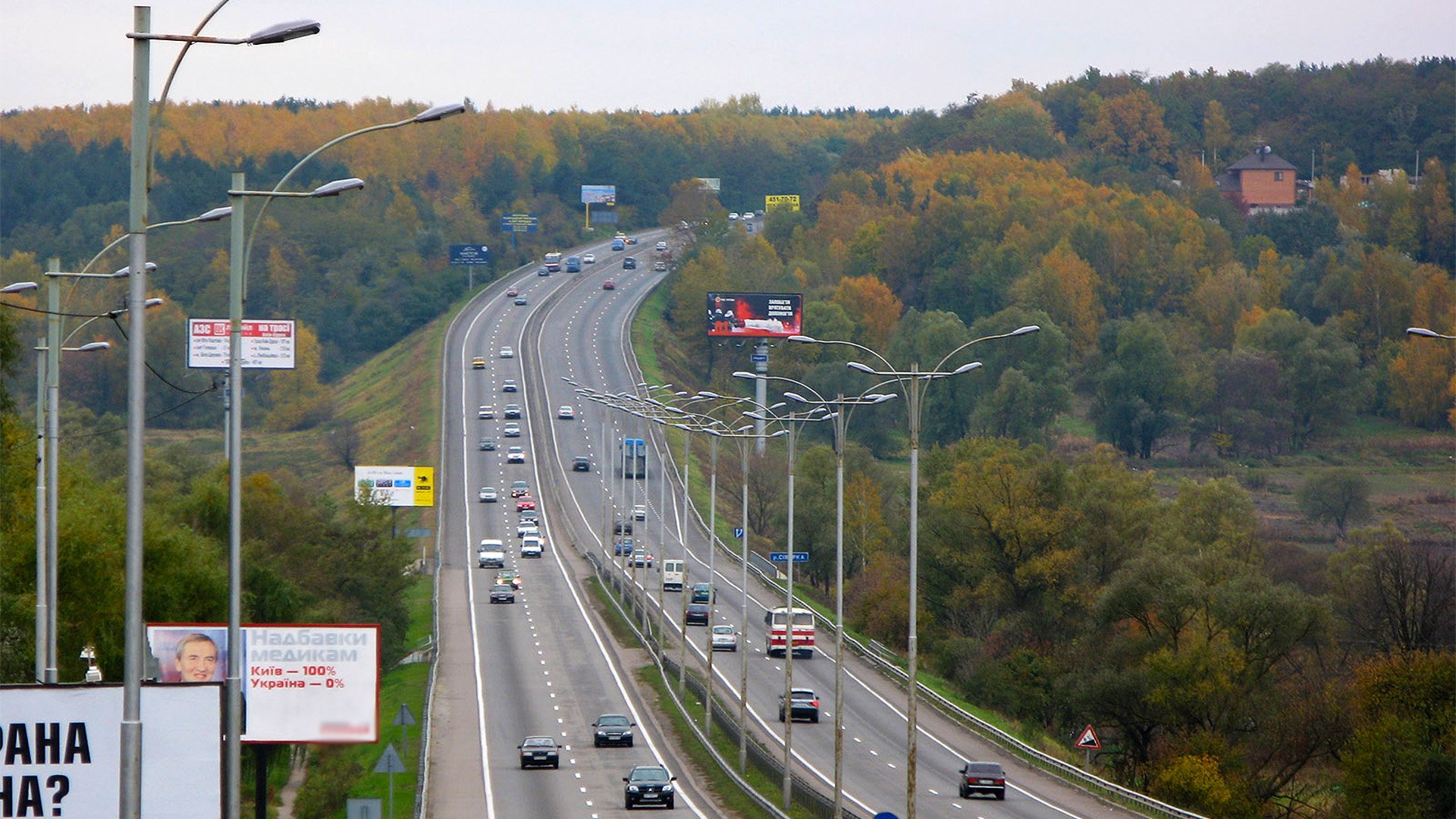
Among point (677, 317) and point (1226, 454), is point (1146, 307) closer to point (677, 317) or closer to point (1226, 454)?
point (1226, 454)

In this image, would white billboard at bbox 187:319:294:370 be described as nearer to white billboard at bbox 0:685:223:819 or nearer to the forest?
the forest

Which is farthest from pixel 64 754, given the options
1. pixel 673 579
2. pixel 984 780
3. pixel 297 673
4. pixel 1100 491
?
pixel 673 579

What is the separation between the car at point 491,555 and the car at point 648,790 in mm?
56457

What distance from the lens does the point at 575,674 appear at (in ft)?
242

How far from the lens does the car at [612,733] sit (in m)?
58.2

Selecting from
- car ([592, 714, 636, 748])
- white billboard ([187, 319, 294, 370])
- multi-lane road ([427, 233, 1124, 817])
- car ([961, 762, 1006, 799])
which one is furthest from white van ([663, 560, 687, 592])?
car ([961, 762, 1006, 799])

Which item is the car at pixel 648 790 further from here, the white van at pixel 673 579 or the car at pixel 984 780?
the white van at pixel 673 579

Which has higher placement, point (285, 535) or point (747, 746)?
point (285, 535)

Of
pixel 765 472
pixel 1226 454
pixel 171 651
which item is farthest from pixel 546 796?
pixel 1226 454

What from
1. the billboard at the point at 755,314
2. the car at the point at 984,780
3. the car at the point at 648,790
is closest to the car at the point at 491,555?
A: the billboard at the point at 755,314

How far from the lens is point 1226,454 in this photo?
161m

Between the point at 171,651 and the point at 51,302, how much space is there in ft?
20.9

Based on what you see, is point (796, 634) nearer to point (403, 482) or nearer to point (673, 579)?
point (673, 579)

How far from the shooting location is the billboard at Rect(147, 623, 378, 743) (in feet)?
84.7
